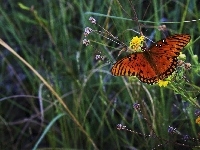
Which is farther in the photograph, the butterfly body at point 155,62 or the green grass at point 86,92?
the green grass at point 86,92

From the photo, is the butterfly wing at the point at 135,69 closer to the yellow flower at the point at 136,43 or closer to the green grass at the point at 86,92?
the yellow flower at the point at 136,43

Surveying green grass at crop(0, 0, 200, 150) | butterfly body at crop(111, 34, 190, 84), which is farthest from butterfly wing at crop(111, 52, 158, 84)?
green grass at crop(0, 0, 200, 150)

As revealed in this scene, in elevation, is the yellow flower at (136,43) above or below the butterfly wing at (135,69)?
above

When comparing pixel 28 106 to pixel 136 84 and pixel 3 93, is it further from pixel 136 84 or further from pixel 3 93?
pixel 136 84

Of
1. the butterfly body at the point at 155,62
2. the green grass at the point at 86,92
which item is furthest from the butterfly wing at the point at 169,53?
the green grass at the point at 86,92

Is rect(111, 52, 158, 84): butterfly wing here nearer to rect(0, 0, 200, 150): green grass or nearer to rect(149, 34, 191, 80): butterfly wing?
rect(149, 34, 191, 80): butterfly wing

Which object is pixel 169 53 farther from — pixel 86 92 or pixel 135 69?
pixel 86 92

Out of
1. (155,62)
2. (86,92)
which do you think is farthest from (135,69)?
(86,92)
